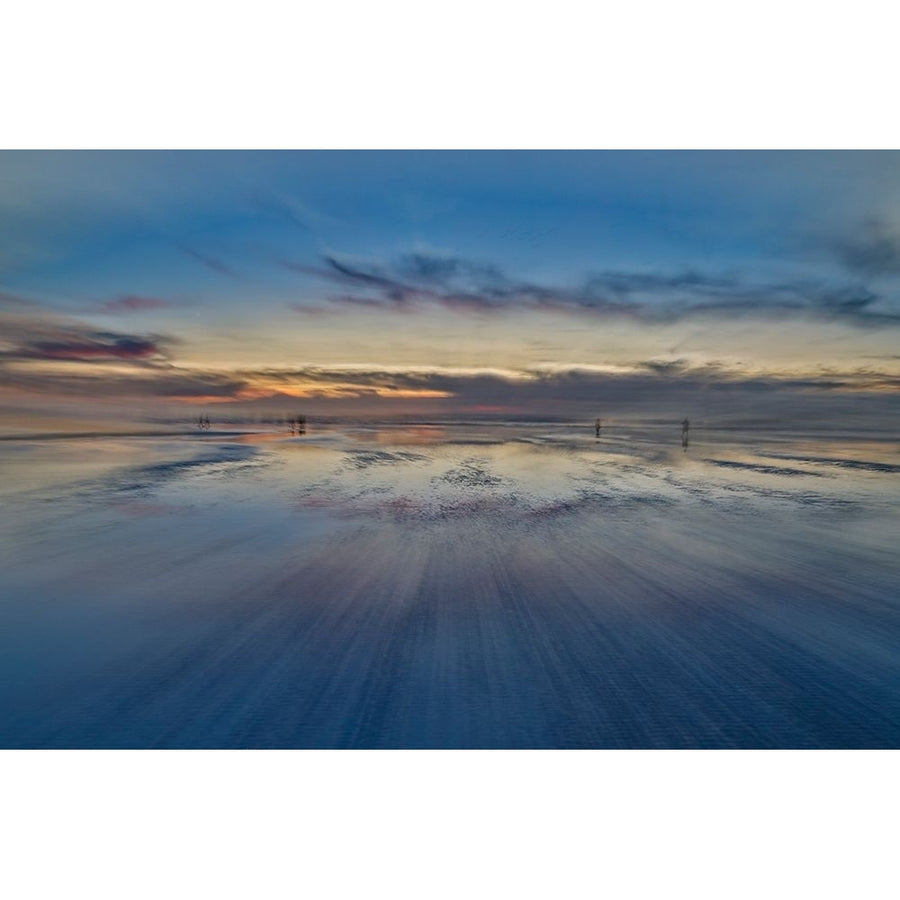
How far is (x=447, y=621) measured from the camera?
92.7 inches

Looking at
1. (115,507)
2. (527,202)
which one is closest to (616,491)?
(527,202)

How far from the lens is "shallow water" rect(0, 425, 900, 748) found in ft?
5.63

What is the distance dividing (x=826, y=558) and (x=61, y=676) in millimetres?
3741

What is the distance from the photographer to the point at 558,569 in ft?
10.00

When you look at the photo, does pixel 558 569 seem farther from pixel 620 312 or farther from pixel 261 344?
pixel 261 344

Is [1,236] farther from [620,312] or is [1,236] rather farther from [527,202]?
[620,312]

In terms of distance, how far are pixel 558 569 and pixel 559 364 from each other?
517cm

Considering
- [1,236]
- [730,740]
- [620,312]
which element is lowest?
[730,740]

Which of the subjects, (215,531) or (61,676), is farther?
(215,531)

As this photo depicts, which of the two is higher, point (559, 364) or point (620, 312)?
point (620, 312)

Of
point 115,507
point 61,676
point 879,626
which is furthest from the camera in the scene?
point 115,507

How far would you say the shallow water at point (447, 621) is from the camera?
1715 mm

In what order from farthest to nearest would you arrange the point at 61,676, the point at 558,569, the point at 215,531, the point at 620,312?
the point at 620,312 → the point at 215,531 → the point at 558,569 → the point at 61,676

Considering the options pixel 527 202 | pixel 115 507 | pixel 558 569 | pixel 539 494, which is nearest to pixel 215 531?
pixel 115 507
